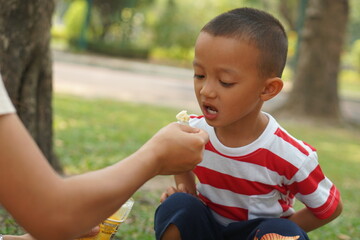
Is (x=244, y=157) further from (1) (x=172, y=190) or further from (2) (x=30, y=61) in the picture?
(2) (x=30, y=61)

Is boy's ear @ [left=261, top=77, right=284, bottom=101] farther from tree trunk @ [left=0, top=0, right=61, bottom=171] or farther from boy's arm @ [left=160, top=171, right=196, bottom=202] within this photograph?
tree trunk @ [left=0, top=0, right=61, bottom=171]

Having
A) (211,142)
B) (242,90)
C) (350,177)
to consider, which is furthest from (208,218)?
(350,177)

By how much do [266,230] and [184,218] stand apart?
0.33 meters

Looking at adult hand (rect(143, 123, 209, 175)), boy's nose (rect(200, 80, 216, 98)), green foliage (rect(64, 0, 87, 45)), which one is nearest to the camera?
adult hand (rect(143, 123, 209, 175))

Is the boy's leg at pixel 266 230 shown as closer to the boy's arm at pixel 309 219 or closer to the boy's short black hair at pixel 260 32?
the boy's arm at pixel 309 219

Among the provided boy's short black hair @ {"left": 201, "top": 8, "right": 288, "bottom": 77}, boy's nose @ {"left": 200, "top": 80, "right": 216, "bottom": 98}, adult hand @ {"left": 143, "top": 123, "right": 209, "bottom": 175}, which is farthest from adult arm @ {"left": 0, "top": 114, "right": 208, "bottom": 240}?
boy's short black hair @ {"left": 201, "top": 8, "right": 288, "bottom": 77}

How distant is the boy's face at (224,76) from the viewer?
2.03 meters

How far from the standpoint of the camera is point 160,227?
2.25 meters

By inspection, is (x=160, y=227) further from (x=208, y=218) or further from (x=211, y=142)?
(x=211, y=142)

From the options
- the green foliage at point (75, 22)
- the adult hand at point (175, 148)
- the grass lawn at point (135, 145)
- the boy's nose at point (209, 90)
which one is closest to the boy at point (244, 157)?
the boy's nose at point (209, 90)

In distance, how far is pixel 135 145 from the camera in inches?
239

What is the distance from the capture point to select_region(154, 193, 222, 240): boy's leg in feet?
7.30

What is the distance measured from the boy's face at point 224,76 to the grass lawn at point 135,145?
1.28m

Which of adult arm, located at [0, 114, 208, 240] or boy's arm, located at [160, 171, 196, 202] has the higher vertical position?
adult arm, located at [0, 114, 208, 240]
